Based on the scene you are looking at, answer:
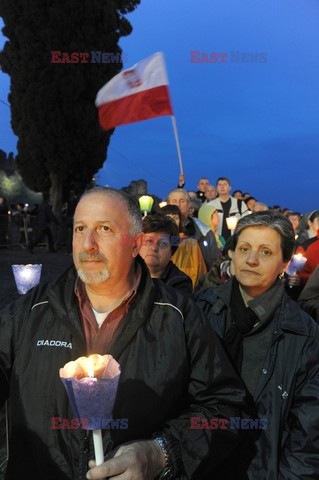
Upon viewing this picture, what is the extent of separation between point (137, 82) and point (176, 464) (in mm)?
4135

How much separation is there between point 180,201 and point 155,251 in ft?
6.55

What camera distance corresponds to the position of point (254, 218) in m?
2.80

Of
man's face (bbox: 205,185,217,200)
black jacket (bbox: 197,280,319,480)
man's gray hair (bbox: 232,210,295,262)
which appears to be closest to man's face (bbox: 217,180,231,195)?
man's face (bbox: 205,185,217,200)

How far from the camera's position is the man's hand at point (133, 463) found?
158cm

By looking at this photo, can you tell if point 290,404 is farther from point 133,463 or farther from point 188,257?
point 188,257

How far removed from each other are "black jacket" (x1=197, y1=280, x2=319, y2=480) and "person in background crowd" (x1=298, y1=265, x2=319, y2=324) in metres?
1.00

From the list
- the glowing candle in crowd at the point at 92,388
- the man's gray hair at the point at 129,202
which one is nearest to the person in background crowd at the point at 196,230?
the man's gray hair at the point at 129,202

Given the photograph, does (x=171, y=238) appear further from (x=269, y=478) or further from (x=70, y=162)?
(x=70, y=162)

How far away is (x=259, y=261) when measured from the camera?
2721mm

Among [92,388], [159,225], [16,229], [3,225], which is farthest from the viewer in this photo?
[16,229]

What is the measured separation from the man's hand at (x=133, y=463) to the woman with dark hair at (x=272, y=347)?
656 mm

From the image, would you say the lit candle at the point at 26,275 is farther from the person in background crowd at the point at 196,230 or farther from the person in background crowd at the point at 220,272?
the person in background crowd at the point at 196,230

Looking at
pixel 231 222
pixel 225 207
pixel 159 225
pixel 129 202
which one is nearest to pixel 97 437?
pixel 129 202

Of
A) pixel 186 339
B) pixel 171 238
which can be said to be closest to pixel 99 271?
pixel 186 339
